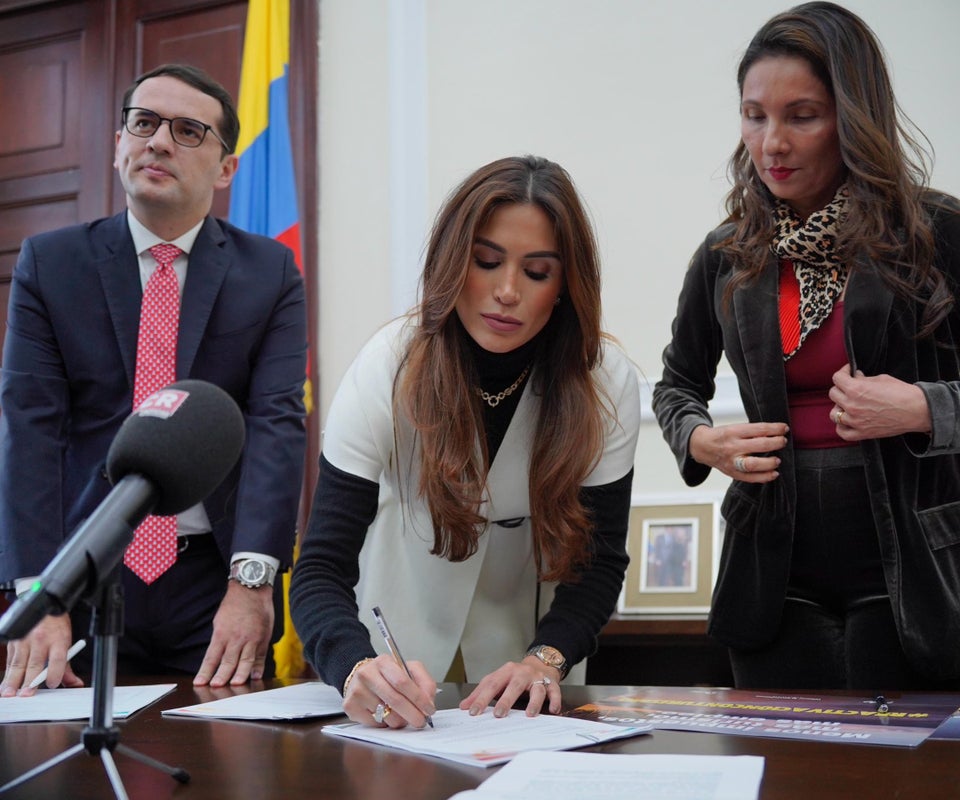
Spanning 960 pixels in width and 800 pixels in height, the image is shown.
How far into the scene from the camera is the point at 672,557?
124 inches

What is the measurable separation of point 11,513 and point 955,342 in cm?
150

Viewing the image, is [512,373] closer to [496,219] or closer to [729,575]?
[496,219]

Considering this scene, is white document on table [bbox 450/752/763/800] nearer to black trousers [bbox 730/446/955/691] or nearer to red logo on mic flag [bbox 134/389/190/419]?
red logo on mic flag [bbox 134/389/190/419]

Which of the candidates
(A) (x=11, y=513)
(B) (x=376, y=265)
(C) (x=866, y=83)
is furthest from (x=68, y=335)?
(B) (x=376, y=265)

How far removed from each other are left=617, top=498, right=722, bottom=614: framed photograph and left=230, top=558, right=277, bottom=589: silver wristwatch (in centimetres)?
130

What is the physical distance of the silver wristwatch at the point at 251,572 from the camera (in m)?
1.88

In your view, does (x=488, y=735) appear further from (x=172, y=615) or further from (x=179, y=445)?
(x=172, y=615)

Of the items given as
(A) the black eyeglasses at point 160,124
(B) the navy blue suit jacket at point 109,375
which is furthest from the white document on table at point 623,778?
(A) the black eyeglasses at point 160,124

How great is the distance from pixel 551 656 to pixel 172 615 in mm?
732

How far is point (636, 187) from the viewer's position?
3695 mm

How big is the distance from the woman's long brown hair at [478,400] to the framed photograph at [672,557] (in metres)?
1.29

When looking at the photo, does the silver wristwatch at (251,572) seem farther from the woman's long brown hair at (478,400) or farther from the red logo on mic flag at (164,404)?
the red logo on mic flag at (164,404)

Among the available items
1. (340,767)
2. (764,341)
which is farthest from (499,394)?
(340,767)

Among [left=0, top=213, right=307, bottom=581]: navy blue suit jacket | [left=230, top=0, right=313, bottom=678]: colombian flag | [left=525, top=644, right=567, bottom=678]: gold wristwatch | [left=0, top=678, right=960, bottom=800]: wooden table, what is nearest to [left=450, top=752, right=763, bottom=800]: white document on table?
[left=0, top=678, right=960, bottom=800]: wooden table
